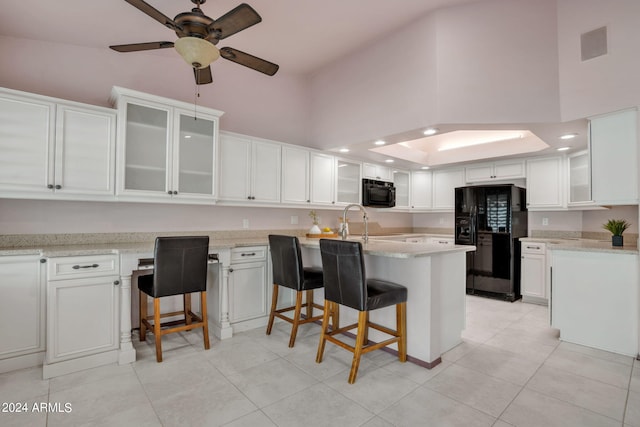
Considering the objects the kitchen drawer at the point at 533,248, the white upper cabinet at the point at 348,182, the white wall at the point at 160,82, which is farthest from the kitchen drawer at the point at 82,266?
the kitchen drawer at the point at 533,248

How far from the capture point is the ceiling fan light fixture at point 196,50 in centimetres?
178

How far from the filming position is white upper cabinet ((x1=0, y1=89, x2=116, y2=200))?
7.53ft

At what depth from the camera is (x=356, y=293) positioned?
2.19m

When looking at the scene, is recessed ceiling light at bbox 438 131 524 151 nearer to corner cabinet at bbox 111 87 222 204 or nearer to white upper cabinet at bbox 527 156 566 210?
white upper cabinet at bbox 527 156 566 210

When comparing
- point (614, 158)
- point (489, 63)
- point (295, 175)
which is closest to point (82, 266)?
point (295, 175)

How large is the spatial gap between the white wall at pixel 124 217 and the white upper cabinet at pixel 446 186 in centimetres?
A: 271

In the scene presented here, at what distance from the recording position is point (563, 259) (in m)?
2.96

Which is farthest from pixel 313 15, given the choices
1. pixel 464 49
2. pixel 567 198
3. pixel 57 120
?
pixel 567 198

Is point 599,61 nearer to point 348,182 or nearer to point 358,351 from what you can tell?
point 348,182

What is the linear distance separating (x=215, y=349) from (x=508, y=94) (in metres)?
3.44

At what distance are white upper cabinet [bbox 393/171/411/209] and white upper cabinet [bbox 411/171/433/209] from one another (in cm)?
11

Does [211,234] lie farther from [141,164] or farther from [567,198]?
[567,198]

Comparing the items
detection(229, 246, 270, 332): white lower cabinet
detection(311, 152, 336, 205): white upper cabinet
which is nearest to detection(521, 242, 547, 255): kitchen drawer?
detection(311, 152, 336, 205): white upper cabinet

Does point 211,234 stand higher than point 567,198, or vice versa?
point 567,198
